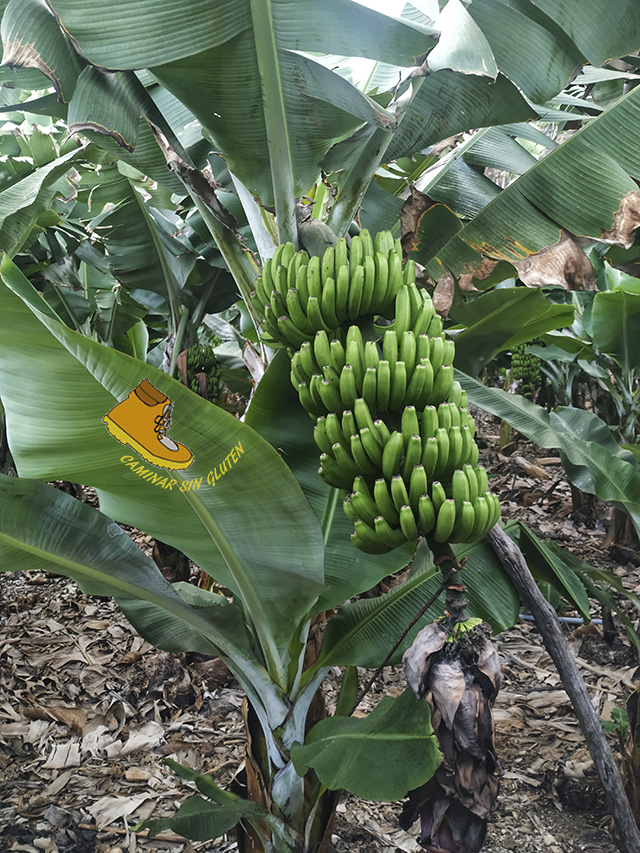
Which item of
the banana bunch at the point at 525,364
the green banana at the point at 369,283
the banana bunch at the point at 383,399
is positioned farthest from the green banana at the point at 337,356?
the banana bunch at the point at 525,364

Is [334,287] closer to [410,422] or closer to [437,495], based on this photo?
[410,422]

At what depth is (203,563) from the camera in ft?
3.95

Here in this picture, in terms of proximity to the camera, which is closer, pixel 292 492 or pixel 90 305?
pixel 292 492

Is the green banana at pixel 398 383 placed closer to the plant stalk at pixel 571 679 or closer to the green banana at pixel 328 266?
the green banana at pixel 328 266

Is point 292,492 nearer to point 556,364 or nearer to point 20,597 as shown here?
point 20,597

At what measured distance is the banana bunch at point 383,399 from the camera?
90 cm

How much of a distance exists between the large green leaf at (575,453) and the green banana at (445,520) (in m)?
0.69

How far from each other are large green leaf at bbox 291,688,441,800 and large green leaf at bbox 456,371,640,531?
A: 806mm

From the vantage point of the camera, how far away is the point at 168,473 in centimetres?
100

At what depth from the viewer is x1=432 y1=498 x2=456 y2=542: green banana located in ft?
2.86

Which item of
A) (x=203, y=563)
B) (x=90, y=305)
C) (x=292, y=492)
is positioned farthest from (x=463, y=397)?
(x=90, y=305)

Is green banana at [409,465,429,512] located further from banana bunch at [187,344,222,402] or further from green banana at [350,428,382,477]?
banana bunch at [187,344,222,402]

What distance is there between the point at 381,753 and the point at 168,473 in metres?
0.57

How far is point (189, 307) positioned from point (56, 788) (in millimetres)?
1796
